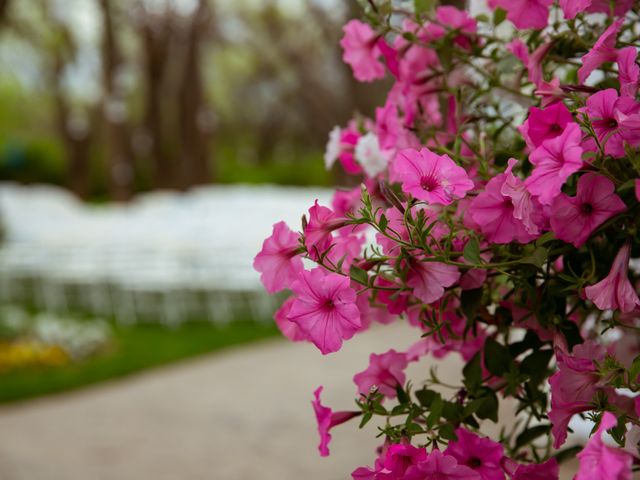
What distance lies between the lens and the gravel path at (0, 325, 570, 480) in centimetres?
488

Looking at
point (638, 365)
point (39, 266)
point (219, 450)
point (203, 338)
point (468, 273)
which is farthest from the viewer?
point (39, 266)

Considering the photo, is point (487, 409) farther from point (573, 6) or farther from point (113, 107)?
point (113, 107)

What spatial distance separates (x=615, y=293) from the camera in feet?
2.99

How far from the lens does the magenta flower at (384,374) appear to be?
1.11 meters

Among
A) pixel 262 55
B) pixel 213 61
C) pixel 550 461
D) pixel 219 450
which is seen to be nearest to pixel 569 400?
pixel 550 461

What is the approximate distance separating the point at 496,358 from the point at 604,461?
380 mm

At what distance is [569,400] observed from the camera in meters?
0.92

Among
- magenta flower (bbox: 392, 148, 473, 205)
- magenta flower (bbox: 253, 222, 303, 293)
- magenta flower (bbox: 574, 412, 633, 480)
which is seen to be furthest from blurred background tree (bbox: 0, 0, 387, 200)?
magenta flower (bbox: 574, 412, 633, 480)

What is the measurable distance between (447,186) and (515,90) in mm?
364

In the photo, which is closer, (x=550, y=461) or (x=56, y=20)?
(x=550, y=461)

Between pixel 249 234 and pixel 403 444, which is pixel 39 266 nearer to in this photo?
pixel 249 234

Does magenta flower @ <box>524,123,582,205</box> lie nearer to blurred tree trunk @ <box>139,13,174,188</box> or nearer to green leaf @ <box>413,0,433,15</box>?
green leaf @ <box>413,0,433,15</box>

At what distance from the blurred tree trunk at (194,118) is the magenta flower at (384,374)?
17.8 metres

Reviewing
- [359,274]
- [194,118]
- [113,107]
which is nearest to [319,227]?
[359,274]
